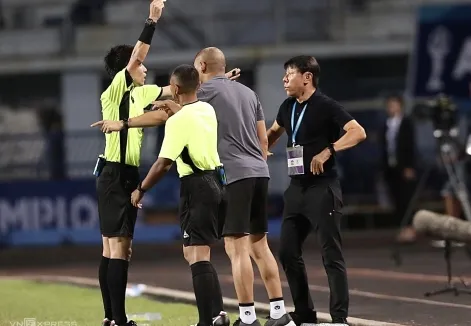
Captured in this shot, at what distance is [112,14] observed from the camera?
3256 centimetres

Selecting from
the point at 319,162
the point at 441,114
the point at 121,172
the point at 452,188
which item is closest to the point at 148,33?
the point at 121,172

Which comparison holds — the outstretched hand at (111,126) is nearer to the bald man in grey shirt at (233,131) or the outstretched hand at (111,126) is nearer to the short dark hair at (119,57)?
the bald man in grey shirt at (233,131)

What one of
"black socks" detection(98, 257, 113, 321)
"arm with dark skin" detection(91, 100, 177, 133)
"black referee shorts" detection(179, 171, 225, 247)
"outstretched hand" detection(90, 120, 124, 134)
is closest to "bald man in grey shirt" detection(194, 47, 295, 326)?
"arm with dark skin" detection(91, 100, 177, 133)

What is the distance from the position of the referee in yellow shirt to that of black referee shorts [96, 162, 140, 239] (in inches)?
28.1

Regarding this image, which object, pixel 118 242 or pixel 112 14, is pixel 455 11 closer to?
pixel 112 14

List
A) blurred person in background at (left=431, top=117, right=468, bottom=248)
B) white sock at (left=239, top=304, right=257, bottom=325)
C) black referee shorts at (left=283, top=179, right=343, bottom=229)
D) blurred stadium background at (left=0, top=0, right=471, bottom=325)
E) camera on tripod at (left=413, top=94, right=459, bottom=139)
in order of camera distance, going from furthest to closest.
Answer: blurred stadium background at (left=0, top=0, right=471, bottom=325)
blurred person in background at (left=431, top=117, right=468, bottom=248)
camera on tripod at (left=413, top=94, right=459, bottom=139)
black referee shorts at (left=283, top=179, right=343, bottom=229)
white sock at (left=239, top=304, right=257, bottom=325)

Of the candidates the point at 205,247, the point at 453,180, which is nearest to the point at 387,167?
the point at 453,180

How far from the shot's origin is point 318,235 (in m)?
11.2

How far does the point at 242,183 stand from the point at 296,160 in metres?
0.50

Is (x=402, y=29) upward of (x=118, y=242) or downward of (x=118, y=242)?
upward

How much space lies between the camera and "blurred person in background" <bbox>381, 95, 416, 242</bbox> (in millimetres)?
21375

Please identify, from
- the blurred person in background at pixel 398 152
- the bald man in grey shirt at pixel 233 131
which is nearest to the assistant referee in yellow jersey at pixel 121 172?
the bald man in grey shirt at pixel 233 131

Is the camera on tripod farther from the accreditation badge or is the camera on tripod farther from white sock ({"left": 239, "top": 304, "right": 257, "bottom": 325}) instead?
white sock ({"left": 239, "top": 304, "right": 257, "bottom": 325})

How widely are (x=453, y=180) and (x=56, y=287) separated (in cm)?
658
